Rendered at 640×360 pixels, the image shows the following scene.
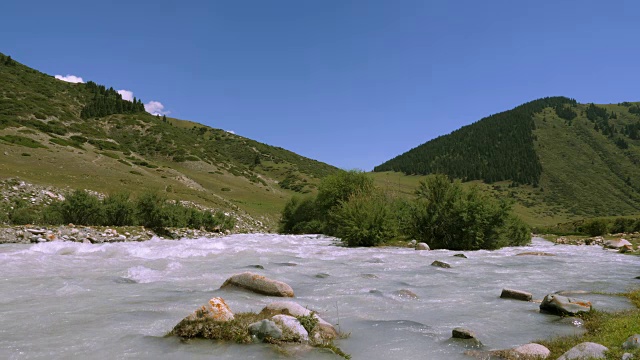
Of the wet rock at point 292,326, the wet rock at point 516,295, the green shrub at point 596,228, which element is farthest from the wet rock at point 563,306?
Result: the green shrub at point 596,228

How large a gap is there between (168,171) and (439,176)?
51.0m

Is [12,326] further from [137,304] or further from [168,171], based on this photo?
[168,171]

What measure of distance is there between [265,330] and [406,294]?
573cm

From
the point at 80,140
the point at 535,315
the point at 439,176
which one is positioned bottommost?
the point at 535,315

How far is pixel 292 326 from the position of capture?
6.67 m

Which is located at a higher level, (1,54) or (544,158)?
(1,54)

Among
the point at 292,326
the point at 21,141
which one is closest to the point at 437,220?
the point at 292,326

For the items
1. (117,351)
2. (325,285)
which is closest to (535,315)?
(325,285)

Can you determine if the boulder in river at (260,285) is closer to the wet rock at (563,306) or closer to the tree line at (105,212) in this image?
the wet rock at (563,306)

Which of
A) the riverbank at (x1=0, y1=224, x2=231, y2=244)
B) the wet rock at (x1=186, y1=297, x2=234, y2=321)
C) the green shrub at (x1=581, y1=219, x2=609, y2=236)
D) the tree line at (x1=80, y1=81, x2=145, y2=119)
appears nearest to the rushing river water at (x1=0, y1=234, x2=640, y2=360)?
the wet rock at (x1=186, y1=297, x2=234, y2=321)

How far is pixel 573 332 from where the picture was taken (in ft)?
24.2

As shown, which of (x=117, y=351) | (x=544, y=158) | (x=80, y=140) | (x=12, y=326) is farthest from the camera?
(x=544, y=158)

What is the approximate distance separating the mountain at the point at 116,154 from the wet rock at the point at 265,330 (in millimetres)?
36459

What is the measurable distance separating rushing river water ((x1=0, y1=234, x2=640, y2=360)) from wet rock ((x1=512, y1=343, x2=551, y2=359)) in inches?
25.5
